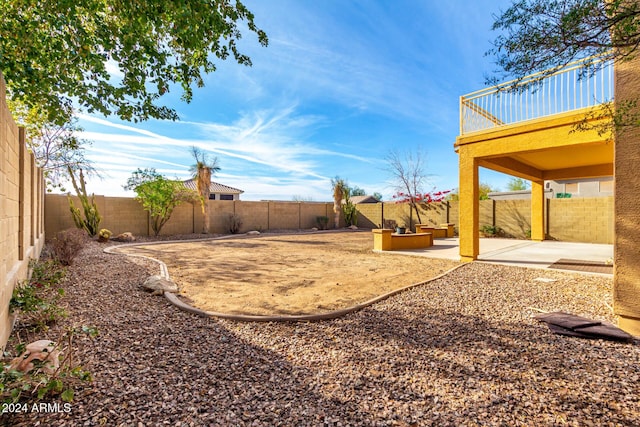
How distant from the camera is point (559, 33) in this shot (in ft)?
9.16

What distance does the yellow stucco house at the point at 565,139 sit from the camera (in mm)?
3523

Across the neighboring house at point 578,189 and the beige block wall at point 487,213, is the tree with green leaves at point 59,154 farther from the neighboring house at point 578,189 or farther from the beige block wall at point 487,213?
the neighboring house at point 578,189

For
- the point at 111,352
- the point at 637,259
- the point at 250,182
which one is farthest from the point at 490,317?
the point at 250,182

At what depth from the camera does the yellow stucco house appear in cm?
352

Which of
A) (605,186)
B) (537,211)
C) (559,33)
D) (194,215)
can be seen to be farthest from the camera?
(605,186)

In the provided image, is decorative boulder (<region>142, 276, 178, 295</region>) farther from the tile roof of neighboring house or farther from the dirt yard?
the tile roof of neighboring house

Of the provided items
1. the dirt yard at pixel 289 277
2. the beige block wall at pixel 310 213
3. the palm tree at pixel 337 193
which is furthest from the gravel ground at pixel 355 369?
the palm tree at pixel 337 193

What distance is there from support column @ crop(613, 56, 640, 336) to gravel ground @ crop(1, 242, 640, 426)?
18.9 inches

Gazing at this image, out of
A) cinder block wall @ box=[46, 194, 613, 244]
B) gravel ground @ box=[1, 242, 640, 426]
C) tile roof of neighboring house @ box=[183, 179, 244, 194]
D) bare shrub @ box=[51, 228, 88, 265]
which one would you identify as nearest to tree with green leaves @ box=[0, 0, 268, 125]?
bare shrub @ box=[51, 228, 88, 265]

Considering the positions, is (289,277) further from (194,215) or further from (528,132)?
(194,215)

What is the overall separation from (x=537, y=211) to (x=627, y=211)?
36.5 feet

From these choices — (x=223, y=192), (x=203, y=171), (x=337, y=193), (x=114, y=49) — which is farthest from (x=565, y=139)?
(x=223, y=192)

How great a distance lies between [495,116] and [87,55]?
930cm

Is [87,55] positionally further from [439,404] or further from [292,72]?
[292,72]
